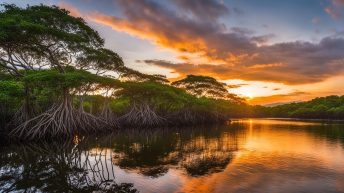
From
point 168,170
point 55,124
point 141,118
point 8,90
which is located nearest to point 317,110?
point 141,118

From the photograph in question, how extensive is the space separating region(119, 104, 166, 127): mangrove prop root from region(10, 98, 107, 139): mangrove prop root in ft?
34.7

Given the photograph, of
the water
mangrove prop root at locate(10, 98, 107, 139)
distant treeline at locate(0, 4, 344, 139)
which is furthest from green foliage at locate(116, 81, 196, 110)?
the water

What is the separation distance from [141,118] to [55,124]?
15.2 m

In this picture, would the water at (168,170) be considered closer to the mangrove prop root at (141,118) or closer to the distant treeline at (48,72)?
the distant treeline at (48,72)

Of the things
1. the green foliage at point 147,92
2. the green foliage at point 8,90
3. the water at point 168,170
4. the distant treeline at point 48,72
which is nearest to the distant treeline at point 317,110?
the green foliage at point 147,92

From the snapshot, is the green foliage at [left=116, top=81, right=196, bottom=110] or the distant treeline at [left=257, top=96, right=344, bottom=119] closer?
the green foliage at [left=116, top=81, right=196, bottom=110]

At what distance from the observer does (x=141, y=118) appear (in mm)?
33438

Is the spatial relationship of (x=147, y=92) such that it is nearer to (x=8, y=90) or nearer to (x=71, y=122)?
(x=71, y=122)

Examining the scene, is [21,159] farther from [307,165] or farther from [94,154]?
[307,165]

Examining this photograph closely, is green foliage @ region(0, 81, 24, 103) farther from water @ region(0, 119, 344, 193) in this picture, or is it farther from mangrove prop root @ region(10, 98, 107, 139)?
water @ region(0, 119, 344, 193)

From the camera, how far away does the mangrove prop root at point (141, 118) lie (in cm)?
3272

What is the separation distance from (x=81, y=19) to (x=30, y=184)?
48.6ft

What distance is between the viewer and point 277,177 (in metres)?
8.90

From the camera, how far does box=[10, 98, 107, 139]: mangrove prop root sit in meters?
17.7
